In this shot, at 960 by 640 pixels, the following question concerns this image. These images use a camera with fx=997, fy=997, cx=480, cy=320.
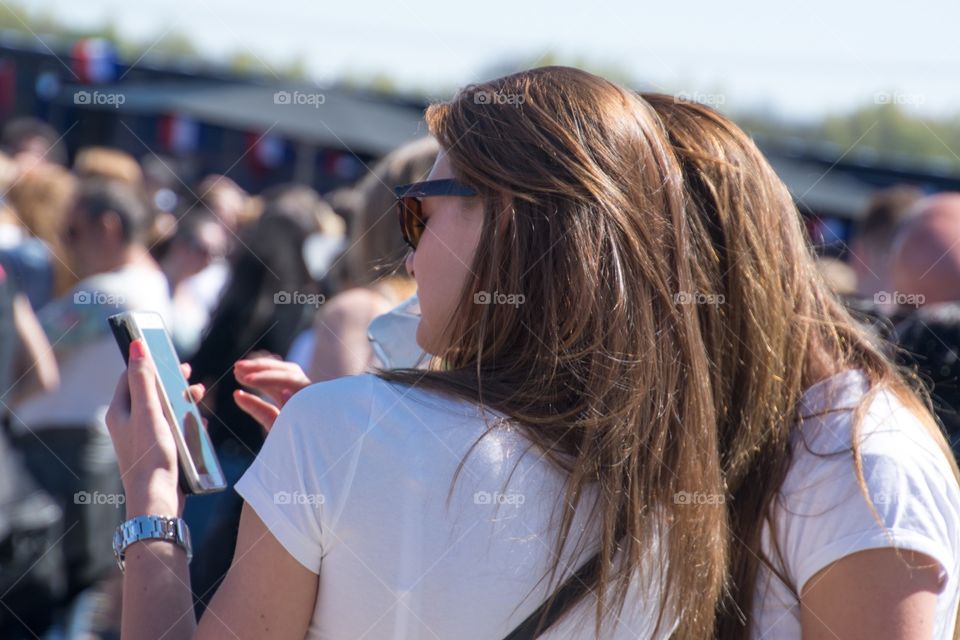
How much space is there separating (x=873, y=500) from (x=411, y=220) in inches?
29.0

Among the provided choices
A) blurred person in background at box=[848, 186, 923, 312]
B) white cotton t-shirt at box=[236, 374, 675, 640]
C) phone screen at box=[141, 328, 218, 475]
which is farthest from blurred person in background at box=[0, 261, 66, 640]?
blurred person in background at box=[848, 186, 923, 312]

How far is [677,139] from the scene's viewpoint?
1444 millimetres

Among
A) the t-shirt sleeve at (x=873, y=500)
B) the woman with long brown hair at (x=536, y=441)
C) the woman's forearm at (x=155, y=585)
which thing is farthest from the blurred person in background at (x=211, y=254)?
the t-shirt sleeve at (x=873, y=500)

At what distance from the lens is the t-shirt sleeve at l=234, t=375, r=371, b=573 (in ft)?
3.69

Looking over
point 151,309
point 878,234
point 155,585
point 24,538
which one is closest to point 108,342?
point 151,309

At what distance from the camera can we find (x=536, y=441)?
1181 millimetres

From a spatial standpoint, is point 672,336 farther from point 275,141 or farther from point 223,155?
point 223,155

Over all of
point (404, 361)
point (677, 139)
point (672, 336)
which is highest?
point (677, 139)

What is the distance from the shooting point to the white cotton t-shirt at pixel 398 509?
113 centimetres

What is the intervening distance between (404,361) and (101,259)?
7.20ft

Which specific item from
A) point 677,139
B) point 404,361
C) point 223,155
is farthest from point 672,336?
point 223,155

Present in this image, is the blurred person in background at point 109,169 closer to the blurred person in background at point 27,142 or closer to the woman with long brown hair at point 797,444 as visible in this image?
the blurred person in background at point 27,142

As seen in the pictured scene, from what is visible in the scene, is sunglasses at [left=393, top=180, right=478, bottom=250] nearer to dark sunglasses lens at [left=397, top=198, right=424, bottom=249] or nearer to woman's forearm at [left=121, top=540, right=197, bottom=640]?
dark sunglasses lens at [left=397, top=198, right=424, bottom=249]

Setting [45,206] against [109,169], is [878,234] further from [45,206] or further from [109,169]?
[45,206]
